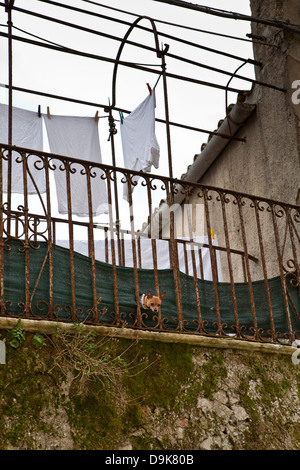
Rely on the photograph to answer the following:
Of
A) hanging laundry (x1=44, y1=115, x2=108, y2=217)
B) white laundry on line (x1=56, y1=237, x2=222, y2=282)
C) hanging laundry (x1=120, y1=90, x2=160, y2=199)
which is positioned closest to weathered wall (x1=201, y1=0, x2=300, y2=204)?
white laundry on line (x1=56, y1=237, x2=222, y2=282)

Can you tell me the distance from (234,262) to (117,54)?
10.7 feet

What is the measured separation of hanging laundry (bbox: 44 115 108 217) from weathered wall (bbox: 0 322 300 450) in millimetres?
3264

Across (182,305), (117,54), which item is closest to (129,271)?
(182,305)

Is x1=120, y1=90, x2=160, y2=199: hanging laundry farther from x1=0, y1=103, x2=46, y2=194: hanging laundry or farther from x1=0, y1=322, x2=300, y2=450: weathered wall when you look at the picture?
x1=0, y1=322, x2=300, y2=450: weathered wall

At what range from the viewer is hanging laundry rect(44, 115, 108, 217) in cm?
815

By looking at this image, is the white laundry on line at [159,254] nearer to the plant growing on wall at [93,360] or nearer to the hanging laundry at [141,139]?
the hanging laundry at [141,139]

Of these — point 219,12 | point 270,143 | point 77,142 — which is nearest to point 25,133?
point 77,142

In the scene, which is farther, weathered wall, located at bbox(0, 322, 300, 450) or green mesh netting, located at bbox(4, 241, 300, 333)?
green mesh netting, located at bbox(4, 241, 300, 333)

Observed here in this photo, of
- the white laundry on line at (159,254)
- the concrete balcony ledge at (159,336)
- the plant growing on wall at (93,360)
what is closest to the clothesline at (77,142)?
the white laundry on line at (159,254)

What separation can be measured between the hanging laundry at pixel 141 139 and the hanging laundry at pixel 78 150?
0.45 metres

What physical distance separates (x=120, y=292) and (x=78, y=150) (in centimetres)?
326
